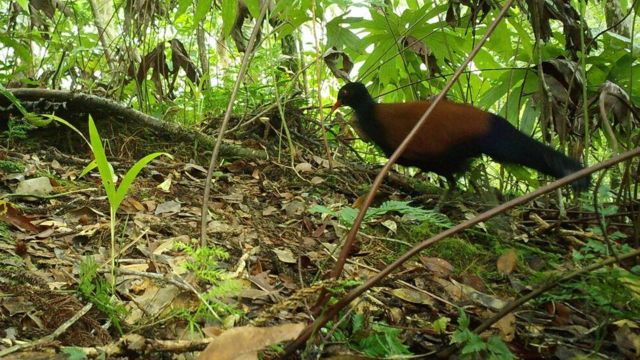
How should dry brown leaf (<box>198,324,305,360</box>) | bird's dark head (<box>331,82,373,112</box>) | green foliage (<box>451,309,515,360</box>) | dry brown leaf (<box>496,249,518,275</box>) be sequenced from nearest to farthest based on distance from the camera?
1. dry brown leaf (<box>198,324,305,360</box>)
2. green foliage (<box>451,309,515,360</box>)
3. dry brown leaf (<box>496,249,518,275</box>)
4. bird's dark head (<box>331,82,373,112</box>)

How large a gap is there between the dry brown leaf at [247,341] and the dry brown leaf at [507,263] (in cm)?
121

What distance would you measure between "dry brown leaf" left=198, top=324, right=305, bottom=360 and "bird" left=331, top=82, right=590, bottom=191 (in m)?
1.99

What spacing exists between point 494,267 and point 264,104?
214 cm

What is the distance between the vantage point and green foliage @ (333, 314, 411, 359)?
1.27m

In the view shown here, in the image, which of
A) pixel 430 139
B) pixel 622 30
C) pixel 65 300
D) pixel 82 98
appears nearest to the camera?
pixel 65 300

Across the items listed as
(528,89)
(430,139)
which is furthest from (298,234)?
(528,89)

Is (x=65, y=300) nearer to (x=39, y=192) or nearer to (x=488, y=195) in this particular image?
(x=39, y=192)

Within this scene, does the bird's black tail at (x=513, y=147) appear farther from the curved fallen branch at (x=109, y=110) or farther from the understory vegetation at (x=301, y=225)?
the curved fallen branch at (x=109, y=110)

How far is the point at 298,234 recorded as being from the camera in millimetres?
2262

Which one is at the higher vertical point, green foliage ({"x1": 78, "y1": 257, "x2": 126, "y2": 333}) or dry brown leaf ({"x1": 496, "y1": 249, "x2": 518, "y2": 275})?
green foliage ({"x1": 78, "y1": 257, "x2": 126, "y2": 333})

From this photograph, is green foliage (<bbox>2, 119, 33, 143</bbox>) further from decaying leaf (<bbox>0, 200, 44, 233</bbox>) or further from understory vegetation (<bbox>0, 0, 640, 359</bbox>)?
decaying leaf (<bbox>0, 200, 44, 233</bbox>)

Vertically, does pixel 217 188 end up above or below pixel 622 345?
above

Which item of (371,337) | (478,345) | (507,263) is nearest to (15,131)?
(371,337)

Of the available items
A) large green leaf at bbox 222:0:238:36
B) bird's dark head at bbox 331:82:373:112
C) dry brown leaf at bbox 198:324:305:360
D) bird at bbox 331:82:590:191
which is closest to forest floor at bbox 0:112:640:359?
dry brown leaf at bbox 198:324:305:360
